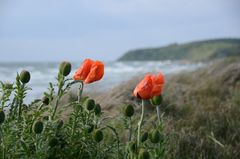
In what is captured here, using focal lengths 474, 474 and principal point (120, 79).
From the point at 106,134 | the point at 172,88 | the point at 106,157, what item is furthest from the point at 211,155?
the point at 172,88

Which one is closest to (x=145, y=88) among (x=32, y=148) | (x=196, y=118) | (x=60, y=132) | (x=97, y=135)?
(x=97, y=135)

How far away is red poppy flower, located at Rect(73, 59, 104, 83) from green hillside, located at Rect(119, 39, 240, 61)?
264 feet

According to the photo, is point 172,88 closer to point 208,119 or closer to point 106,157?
point 208,119

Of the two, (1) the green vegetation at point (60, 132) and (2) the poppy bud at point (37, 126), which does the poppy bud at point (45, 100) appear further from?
(2) the poppy bud at point (37, 126)

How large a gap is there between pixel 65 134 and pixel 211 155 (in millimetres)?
2134

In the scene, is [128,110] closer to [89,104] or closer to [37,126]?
[89,104]

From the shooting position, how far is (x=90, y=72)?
220 cm

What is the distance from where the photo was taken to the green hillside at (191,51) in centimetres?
8456

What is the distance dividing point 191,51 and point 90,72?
92.2 meters

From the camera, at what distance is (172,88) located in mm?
7672

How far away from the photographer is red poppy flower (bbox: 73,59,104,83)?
7.16 ft

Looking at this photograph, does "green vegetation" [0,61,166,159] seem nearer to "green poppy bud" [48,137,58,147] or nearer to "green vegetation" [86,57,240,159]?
"green poppy bud" [48,137,58,147]

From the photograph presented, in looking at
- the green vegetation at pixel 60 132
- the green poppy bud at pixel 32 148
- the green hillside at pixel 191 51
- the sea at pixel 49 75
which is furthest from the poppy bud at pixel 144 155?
the green hillside at pixel 191 51

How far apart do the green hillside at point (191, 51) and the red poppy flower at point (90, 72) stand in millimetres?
80354
